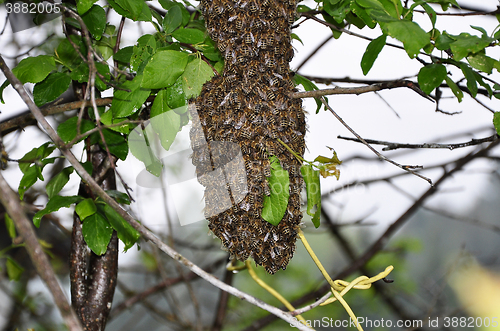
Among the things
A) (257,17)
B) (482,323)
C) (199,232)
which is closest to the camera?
(257,17)

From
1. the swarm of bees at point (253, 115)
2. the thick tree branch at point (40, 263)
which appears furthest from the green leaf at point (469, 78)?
the thick tree branch at point (40, 263)

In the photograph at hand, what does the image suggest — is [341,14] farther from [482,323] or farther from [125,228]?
[482,323]

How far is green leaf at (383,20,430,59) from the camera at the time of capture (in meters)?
0.27

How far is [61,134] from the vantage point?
41cm

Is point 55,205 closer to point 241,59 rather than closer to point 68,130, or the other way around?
point 68,130

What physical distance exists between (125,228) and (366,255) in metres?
0.80

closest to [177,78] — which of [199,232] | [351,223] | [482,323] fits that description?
[351,223]

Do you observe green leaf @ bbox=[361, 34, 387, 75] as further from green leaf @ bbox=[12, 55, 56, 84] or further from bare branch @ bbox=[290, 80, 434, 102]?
green leaf @ bbox=[12, 55, 56, 84]

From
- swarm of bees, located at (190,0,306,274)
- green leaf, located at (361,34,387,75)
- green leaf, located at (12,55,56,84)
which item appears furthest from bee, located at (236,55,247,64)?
green leaf, located at (12,55,56,84)

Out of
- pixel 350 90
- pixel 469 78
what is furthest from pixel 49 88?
pixel 469 78

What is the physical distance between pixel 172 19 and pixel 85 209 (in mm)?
232

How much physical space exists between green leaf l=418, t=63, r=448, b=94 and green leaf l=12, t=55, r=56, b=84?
1.27 feet

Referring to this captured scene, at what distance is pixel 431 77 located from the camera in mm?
316

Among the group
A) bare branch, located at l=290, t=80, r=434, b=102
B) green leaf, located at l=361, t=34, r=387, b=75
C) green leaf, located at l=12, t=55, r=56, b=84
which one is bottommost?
bare branch, located at l=290, t=80, r=434, b=102
